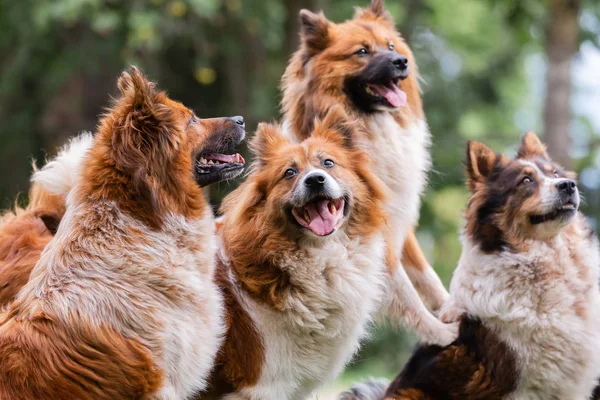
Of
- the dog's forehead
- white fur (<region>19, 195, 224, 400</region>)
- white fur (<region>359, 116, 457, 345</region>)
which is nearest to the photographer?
white fur (<region>19, 195, 224, 400</region>)

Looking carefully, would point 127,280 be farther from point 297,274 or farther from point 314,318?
point 314,318

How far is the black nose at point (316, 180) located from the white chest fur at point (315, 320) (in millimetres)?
414

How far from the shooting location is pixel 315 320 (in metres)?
5.16

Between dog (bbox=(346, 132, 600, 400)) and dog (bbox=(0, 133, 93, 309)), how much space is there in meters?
2.83

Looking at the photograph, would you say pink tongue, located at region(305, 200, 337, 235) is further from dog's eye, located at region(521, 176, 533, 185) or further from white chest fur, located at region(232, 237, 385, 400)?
dog's eye, located at region(521, 176, 533, 185)

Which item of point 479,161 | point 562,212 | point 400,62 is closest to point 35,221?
point 400,62

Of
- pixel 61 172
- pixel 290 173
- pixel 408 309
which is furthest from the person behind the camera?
pixel 408 309

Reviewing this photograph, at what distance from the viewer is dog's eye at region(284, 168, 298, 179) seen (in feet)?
17.7

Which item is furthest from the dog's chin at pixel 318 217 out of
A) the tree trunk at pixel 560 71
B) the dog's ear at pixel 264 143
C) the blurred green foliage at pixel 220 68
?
the tree trunk at pixel 560 71

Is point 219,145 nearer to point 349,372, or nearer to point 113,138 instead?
point 113,138

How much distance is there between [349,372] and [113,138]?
10987 mm

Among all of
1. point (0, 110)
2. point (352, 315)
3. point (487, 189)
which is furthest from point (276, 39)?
point (352, 315)

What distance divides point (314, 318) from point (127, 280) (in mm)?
1229

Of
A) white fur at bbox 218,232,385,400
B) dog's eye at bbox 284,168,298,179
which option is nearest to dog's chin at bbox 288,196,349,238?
white fur at bbox 218,232,385,400
